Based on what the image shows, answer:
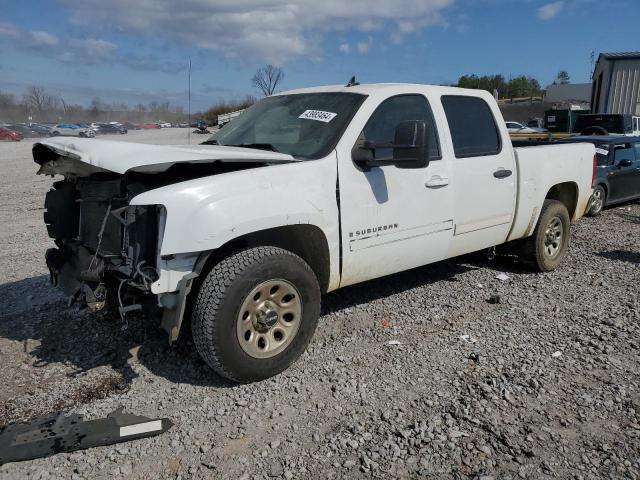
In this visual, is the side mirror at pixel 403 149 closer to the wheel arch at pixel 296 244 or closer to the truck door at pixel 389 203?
the truck door at pixel 389 203

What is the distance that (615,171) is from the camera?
10.3 metres

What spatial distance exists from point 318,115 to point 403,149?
2.68ft

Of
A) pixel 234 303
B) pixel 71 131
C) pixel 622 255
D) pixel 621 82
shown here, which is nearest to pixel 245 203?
pixel 234 303

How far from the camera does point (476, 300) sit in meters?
5.27

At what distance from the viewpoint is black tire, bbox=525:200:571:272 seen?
585 cm

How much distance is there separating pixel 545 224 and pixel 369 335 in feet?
8.70

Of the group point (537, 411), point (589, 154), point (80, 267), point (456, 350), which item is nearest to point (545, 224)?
point (589, 154)

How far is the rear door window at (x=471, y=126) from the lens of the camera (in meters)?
4.75

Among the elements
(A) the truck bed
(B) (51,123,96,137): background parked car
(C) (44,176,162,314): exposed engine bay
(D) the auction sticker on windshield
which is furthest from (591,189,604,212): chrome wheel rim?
(B) (51,123,96,137): background parked car

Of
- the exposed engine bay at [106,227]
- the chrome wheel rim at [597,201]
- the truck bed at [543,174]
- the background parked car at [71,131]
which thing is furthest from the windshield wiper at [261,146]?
the background parked car at [71,131]

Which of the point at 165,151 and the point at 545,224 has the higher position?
the point at 165,151

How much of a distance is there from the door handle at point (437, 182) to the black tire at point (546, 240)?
187 cm

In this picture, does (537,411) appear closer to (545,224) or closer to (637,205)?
(545,224)

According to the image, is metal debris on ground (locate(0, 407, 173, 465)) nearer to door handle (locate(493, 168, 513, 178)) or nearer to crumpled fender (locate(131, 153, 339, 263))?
crumpled fender (locate(131, 153, 339, 263))
